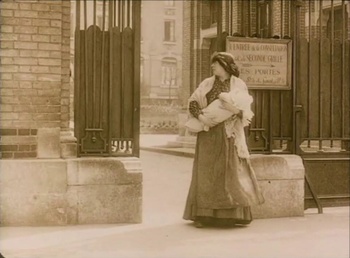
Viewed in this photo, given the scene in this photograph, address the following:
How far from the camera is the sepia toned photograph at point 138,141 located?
6.71 meters

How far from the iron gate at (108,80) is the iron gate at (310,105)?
113 centimetres

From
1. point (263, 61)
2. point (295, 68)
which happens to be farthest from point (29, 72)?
point (295, 68)

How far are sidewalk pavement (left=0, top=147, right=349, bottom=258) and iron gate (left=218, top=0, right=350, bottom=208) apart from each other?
0.52 metres

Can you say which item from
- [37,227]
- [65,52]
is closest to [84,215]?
[37,227]

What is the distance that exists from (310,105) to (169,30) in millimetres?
45511

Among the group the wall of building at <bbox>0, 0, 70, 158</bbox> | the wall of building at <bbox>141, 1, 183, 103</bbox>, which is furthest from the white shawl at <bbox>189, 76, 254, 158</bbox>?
the wall of building at <bbox>141, 1, 183, 103</bbox>

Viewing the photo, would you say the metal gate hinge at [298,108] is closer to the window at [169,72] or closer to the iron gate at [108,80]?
the iron gate at [108,80]

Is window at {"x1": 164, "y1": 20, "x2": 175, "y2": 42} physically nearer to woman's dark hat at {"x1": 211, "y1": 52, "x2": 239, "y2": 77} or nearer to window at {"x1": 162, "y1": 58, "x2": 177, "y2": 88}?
window at {"x1": 162, "y1": 58, "x2": 177, "y2": 88}

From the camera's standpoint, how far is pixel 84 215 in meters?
7.12

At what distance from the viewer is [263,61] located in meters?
7.90

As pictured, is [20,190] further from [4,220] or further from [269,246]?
[269,246]

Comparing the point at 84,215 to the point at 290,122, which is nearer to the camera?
the point at 84,215

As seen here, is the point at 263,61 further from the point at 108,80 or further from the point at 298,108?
the point at 108,80

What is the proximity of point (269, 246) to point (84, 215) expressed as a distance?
2.11m
